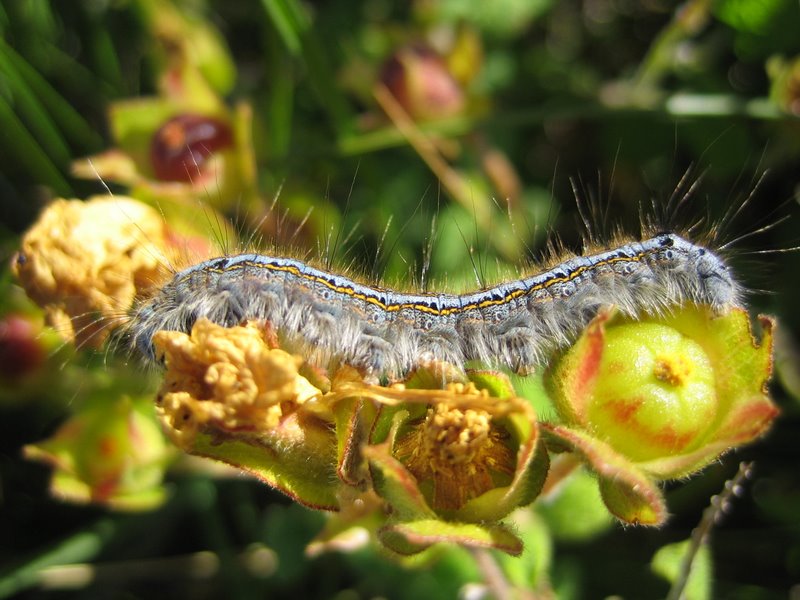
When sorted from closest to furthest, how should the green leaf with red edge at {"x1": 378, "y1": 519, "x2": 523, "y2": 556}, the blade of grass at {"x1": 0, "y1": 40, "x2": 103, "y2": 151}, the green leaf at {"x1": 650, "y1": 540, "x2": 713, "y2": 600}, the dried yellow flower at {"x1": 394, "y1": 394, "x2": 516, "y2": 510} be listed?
the green leaf with red edge at {"x1": 378, "y1": 519, "x2": 523, "y2": 556} < the dried yellow flower at {"x1": 394, "y1": 394, "x2": 516, "y2": 510} < the green leaf at {"x1": 650, "y1": 540, "x2": 713, "y2": 600} < the blade of grass at {"x1": 0, "y1": 40, "x2": 103, "y2": 151}

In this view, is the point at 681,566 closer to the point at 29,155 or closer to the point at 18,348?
the point at 18,348

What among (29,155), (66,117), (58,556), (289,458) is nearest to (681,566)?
(289,458)

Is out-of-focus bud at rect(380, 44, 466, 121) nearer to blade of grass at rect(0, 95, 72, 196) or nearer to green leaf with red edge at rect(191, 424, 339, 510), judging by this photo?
blade of grass at rect(0, 95, 72, 196)

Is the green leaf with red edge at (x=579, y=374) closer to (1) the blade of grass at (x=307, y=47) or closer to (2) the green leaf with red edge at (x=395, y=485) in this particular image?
(2) the green leaf with red edge at (x=395, y=485)

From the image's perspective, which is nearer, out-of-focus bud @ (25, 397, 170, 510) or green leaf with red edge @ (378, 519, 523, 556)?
green leaf with red edge @ (378, 519, 523, 556)

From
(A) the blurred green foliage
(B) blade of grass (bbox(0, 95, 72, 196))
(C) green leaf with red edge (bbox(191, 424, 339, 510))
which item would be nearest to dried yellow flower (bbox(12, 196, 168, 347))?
(A) the blurred green foliage

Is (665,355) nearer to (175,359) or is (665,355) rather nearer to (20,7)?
(175,359)

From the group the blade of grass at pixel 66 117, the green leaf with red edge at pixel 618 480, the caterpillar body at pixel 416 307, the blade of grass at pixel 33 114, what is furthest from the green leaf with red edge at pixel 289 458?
the blade of grass at pixel 66 117
